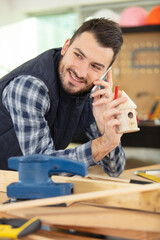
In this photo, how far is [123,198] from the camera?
2.45 feet

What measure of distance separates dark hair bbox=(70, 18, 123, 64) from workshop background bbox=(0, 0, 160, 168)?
1.81 metres

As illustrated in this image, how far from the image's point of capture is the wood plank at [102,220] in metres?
0.62

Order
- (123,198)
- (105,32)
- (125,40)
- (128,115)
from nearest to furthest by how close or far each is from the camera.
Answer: (123,198)
(128,115)
(105,32)
(125,40)

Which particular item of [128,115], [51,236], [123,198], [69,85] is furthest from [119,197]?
[69,85]

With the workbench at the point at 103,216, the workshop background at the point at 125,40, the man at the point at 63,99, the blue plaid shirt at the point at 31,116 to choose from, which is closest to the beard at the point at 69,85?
the man at the point at 63,99

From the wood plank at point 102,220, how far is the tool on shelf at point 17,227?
0.09 feet

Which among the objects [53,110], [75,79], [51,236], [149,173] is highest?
[75,79]

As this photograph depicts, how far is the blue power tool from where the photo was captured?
0.74 m

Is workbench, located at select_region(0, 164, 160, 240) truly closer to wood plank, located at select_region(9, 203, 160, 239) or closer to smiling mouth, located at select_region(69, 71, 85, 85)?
wood plank, located at select_region(9, 203, 160, 239)

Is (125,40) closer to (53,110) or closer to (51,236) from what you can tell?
(53,110)

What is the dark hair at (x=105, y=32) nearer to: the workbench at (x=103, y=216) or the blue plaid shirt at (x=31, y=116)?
the blue plaid shirt at (x=31, y=116)

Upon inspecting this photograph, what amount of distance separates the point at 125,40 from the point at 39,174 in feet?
12.1

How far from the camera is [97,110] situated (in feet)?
4.54

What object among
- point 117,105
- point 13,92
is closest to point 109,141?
point 117,105
